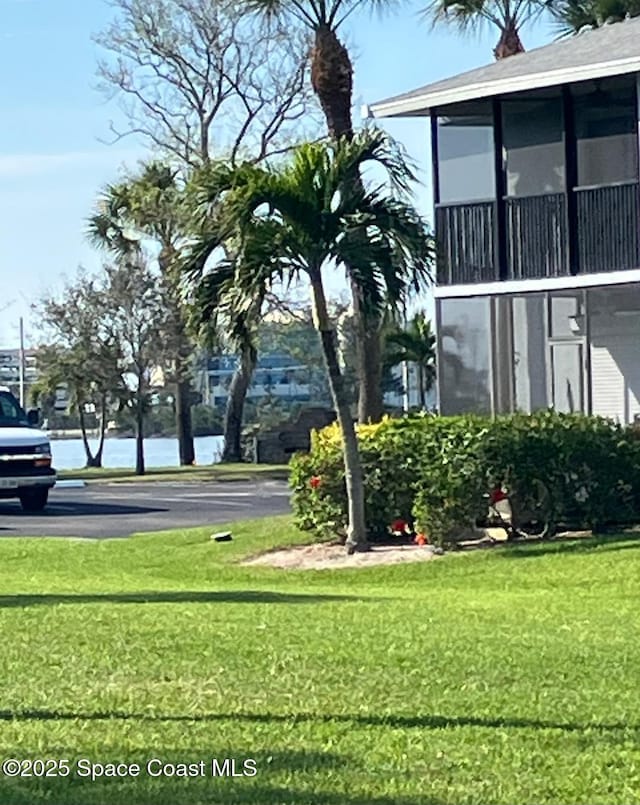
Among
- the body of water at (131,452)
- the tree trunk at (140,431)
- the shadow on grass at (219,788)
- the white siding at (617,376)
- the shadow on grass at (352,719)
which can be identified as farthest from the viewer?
the body of water at (131,452)

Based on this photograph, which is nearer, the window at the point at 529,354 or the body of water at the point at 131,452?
the window at the point at 529,354

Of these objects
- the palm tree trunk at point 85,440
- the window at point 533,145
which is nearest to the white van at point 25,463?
the window at point 533,145

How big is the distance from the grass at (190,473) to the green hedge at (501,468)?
69.4ft

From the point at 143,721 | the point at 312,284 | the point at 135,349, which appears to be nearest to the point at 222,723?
the point at 143,721

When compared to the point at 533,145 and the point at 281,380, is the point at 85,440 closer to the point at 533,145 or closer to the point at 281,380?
the point at 281,380

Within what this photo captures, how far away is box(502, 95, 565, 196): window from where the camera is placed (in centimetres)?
2466

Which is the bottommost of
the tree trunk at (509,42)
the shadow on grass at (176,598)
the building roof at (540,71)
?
the shadow on grass at (176,598)

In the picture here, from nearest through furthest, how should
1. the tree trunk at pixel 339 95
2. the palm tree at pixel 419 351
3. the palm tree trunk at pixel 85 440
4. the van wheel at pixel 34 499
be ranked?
the tree trunk at pixel 339 95 → the van wheel at pixel 34 499 → the palm tree at pixel 419 351 → the palm tree trunk at pixel 85 440

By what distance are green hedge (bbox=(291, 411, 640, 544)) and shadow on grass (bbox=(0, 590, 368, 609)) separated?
13.1 ft

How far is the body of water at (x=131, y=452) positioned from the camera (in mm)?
56094

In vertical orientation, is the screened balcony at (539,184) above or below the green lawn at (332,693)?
above

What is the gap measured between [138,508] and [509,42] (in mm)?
11601

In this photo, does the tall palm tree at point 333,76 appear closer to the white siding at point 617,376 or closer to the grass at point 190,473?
the white siding at point 617,376

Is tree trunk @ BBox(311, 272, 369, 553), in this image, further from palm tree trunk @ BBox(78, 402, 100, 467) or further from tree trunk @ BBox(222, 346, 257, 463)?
palm tree trunk @ BBox(78, 402, 100, 467)
